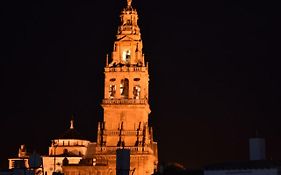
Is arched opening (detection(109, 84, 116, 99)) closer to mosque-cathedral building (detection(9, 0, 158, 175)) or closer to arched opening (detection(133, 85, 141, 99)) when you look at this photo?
mosque-cathedral building (detection(9, 0, 158, 175))

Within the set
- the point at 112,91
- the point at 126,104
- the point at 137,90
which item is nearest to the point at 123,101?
the point at 126,104

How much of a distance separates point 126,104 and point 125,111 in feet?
3.05

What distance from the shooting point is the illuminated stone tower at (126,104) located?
156 metres

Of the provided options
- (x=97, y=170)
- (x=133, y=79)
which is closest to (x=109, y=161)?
(x=97, y=170)

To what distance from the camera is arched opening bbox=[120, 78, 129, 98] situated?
6275 inches

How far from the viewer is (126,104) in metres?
158

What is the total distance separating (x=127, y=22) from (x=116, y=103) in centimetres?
1163

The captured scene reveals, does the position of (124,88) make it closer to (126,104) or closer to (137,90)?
(137,90)

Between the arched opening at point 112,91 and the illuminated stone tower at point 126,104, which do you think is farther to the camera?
the arched opening at point 112,91

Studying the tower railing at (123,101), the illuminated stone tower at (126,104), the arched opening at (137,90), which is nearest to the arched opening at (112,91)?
the illuminated stone tower at (126,104)

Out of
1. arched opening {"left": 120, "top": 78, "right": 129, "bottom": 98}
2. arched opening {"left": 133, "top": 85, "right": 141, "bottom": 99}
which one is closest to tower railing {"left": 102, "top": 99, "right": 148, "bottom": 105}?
arched opening {"left": 133, "top": 85, "right": 141, "bottom": 99}

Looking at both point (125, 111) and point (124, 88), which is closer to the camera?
point (125, 111)

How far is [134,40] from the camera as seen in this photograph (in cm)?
15988

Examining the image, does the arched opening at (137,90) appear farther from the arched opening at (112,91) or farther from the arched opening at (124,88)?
the arched opening at (112,91)
